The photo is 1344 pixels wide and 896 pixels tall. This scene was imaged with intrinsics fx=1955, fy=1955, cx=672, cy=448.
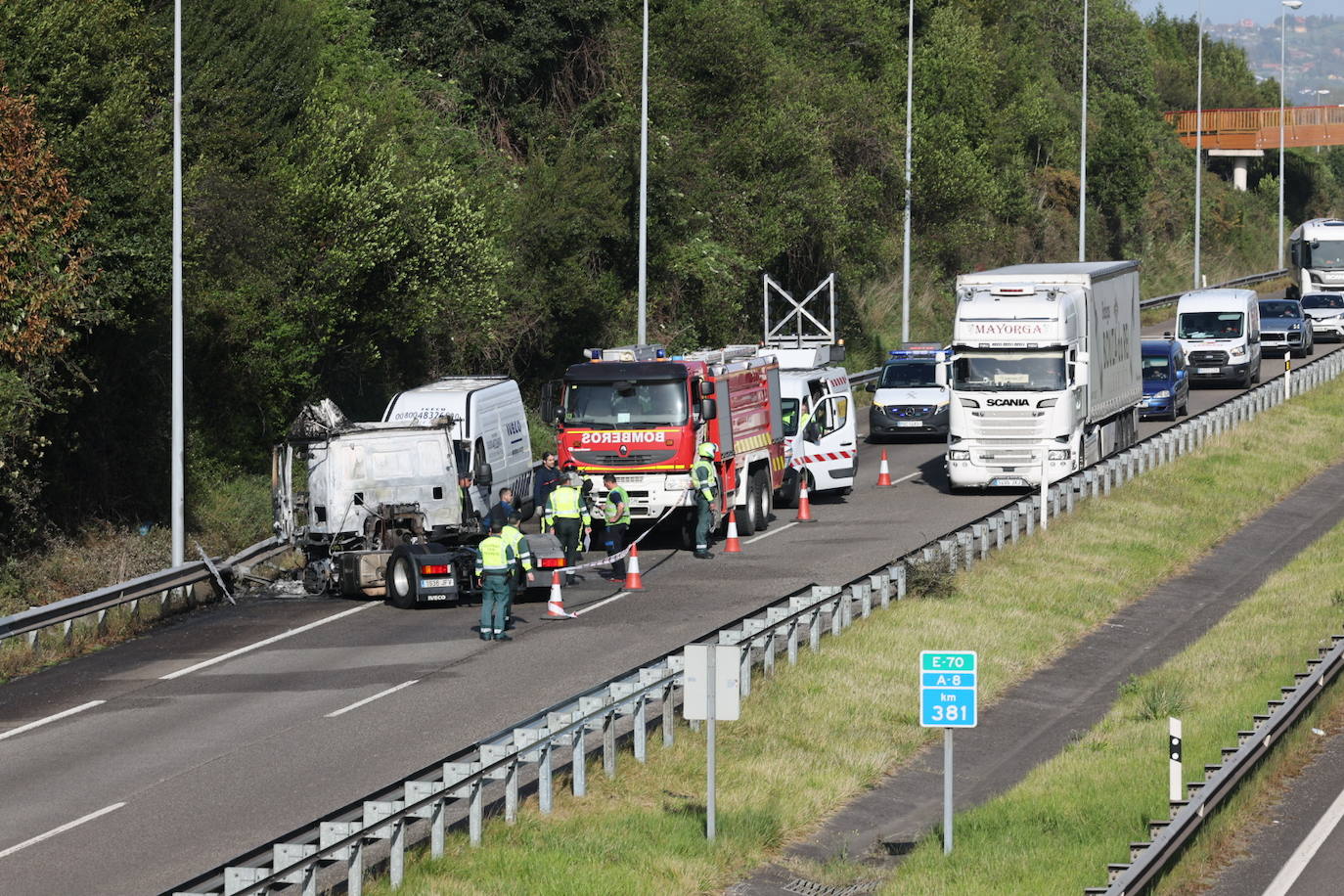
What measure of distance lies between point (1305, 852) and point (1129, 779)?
7.33 feet

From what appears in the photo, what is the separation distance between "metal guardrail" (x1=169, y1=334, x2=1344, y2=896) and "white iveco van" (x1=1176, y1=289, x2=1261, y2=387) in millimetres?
23218

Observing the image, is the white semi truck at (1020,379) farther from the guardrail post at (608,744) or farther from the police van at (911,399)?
the guardrail post at (608,744)

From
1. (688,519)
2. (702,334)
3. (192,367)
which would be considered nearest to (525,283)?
(702,334)

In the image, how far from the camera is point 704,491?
1118 inches

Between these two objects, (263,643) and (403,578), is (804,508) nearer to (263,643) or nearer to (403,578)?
(403,578)

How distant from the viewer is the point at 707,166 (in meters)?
49.8

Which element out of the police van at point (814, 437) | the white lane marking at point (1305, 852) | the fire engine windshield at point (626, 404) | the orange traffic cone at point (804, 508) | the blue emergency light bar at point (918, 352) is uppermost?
the blue emergency light bar at point (918, 352)

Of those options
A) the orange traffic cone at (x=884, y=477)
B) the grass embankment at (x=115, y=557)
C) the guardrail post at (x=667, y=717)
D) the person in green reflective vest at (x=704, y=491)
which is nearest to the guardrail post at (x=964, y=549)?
the person in green reflective vest at (x=704, y=491)

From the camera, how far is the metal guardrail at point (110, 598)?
23.5 m

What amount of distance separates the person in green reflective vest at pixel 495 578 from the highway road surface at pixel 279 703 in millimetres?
266

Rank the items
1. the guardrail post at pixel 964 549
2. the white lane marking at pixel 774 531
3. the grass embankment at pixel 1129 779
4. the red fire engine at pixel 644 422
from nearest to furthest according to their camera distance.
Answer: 1. the grass embankment at pixel 1129 779
2. the guardrail post at pixel 964 549
3. the red fire engine at pixel 644 422
4. the white lane marking at pixel 774 531

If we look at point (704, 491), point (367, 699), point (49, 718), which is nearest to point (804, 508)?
point (704, 491)

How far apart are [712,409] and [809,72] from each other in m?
32.1

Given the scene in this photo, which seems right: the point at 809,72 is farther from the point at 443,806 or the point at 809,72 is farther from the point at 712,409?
the point at 443,806
